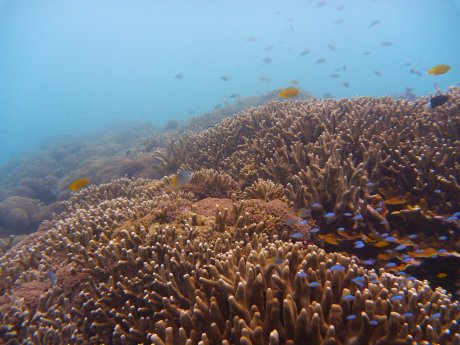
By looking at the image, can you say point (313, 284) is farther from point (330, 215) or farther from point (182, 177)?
point (182, 177)

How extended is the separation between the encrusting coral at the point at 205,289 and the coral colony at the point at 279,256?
18mm

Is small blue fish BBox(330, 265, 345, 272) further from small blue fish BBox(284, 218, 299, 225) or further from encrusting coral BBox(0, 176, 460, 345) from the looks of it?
small blue fish BBox(284, 218, 299, 225)

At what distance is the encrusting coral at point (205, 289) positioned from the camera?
240 centimetres

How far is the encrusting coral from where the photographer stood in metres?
2.40

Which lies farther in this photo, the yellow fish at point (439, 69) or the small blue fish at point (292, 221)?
the yellow fish at point (439, 69)

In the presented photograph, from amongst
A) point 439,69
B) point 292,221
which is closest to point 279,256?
point 292,221

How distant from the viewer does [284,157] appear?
635 centimetres

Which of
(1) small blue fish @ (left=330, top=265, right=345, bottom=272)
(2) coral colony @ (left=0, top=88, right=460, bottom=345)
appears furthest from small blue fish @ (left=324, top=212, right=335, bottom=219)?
(1) small blue fish @ (left=330, top=265, right=345, bottom=272)

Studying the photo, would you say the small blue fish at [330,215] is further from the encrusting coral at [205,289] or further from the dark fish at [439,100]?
the dark fish at [439,100]

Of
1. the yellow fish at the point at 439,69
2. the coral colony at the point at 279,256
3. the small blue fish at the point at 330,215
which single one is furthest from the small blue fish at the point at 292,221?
the yellow fish at the point at 439,69

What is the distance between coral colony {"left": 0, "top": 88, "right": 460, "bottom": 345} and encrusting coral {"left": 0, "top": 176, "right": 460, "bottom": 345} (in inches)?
0.7

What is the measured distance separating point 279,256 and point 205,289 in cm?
90

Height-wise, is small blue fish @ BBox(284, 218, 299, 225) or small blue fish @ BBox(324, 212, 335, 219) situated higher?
small blue fish @ BBox(284, 218, 299, 225)

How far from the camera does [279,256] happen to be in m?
3.04
